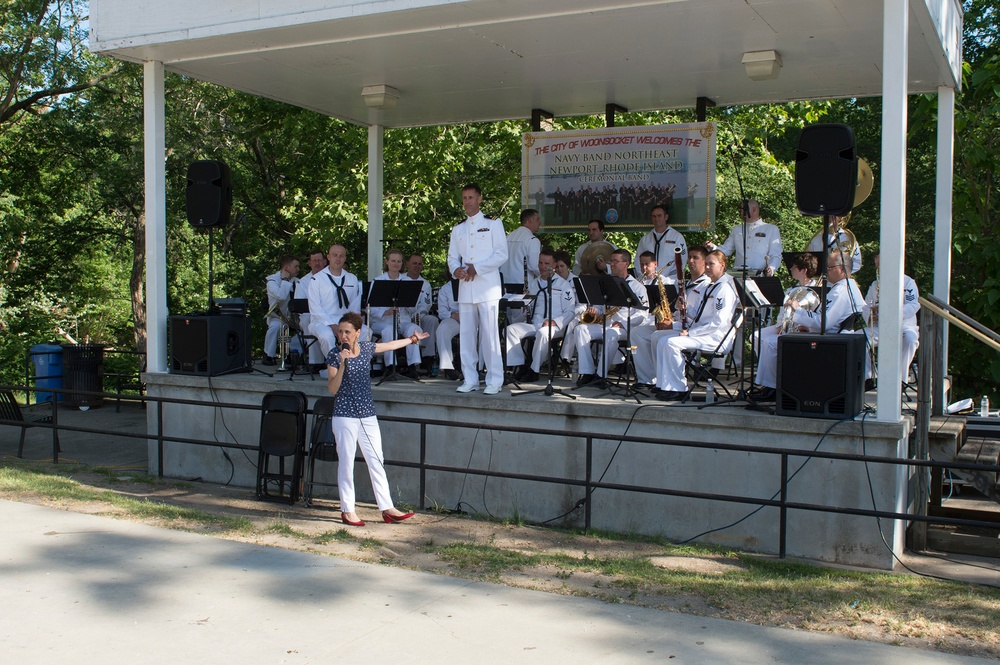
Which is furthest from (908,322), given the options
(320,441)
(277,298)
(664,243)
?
(277,298)

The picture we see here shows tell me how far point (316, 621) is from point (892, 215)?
5181mm

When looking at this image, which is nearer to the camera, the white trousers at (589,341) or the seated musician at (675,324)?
the seated musician at (675,324)

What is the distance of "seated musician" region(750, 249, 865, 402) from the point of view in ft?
27.3

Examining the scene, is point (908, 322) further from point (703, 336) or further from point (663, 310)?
point (663, 310)

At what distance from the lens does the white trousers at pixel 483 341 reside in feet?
29.9

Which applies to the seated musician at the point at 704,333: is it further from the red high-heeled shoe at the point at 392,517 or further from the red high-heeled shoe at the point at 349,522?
the red high-heeled shoe at the point at 349,522

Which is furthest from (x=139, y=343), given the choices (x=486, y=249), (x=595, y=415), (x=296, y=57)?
(x=595, y=415)

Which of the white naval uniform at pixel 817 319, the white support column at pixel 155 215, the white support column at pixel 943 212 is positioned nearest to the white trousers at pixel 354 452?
the white naval uniform at pixel 817 319

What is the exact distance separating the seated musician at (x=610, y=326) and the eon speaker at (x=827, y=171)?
2.40 meters

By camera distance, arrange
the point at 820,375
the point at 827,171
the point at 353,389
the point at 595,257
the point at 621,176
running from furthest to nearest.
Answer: the point at 621,176
the point at 595,257
the point at 353,389
the point at 827,171
the point at 820,375

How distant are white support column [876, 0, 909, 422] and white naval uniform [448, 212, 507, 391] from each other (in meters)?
3.49

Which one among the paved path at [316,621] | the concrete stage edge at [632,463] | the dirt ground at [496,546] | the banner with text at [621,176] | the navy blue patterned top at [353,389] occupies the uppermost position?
the banner with text at [621,176]

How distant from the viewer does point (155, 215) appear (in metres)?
10.4

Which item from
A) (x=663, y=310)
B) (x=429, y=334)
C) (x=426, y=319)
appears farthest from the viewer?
(x=426, y=319)
